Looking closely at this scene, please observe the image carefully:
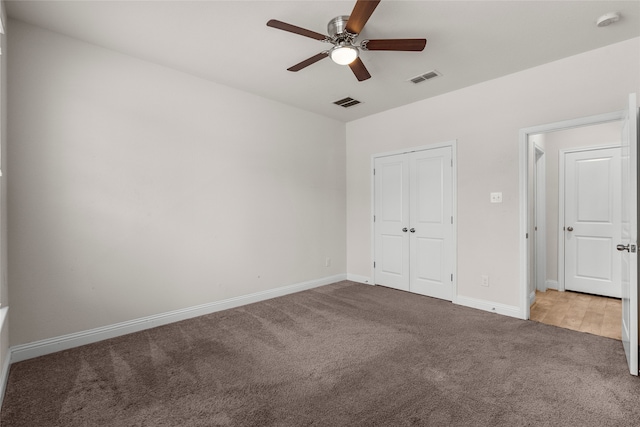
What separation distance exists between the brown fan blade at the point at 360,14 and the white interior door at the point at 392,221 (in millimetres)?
2668

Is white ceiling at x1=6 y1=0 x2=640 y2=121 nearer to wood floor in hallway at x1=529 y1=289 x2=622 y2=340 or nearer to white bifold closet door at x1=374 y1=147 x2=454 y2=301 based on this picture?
white bifold closet door at x1=374 y1=147 x2=454 y2=301

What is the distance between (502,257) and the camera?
12.1ft

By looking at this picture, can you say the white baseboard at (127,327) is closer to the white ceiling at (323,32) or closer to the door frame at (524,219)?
the white ceiling at (323,32)

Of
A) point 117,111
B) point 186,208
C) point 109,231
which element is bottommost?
point 109,231

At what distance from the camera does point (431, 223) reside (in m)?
4.39

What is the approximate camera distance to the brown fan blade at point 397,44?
236cm

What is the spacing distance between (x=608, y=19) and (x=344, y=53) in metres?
2.16

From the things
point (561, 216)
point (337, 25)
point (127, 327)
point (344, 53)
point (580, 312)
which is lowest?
point (580, 312)

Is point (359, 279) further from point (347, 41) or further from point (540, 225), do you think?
point (347, 41)

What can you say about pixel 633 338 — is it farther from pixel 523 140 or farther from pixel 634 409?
pixel 523 140

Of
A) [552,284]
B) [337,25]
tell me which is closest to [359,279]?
[552,284]

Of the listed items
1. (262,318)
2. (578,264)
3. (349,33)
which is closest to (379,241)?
(262,318)

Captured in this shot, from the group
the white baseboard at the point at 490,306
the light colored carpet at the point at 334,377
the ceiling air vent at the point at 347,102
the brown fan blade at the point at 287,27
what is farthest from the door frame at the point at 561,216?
the brown fan blade at the point at 287,27

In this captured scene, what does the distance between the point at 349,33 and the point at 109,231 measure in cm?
287
